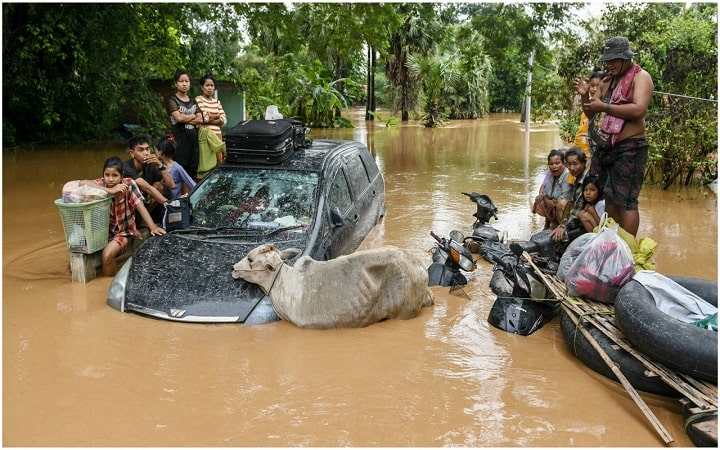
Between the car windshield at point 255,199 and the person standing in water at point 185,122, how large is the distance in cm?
184

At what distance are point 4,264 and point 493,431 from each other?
5.86 m

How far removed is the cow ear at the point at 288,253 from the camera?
5434 mm

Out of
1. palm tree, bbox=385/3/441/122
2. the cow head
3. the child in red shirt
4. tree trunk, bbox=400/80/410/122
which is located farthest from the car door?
tree trunk, bbox=400/80/410/122

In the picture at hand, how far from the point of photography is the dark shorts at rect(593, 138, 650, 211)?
5.98m

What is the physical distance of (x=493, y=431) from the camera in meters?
3.82

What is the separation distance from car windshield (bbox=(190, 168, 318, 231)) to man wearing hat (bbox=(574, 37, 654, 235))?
2.81m

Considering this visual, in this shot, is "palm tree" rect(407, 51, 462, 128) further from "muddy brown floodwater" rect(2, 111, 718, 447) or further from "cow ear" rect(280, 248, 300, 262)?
"cow ear" rect(280, 248, 300, 262)

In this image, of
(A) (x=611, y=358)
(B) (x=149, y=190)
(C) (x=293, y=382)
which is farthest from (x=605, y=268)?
(B) (x=149, y=190)

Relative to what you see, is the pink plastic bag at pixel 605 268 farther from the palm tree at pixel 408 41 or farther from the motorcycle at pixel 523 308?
the palm tree at pixel 408 41

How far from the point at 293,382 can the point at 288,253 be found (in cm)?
140

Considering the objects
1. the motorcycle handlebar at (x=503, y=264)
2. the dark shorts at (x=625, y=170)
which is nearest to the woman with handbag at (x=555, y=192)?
the dark shorts at (x=625, y=170)

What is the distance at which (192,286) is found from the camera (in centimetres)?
523

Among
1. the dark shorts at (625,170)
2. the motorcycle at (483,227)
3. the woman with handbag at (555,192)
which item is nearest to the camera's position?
the dark shorts at (625,170)

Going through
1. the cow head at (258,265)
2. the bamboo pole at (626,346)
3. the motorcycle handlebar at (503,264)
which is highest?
the cow head at (258,265)
